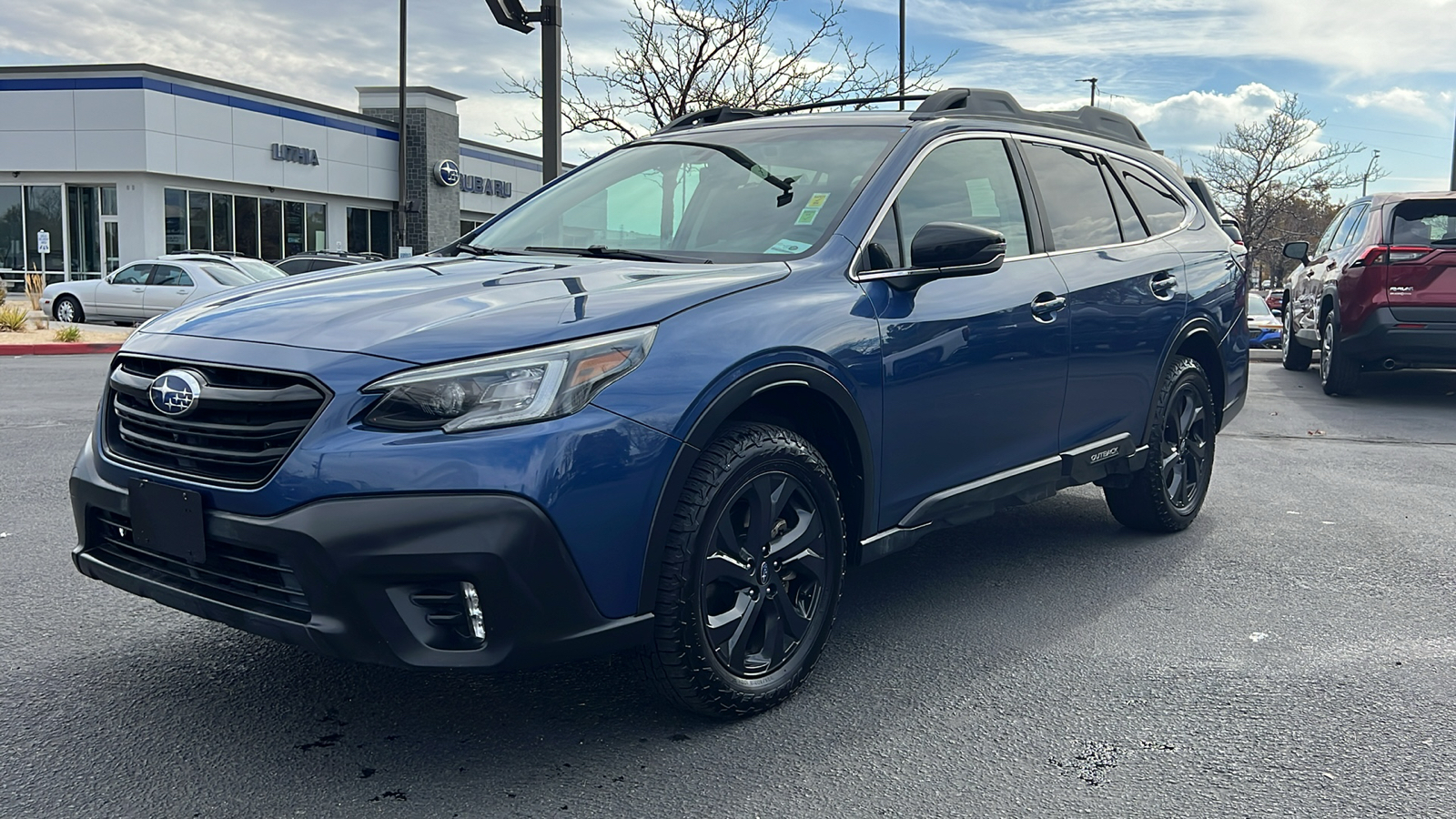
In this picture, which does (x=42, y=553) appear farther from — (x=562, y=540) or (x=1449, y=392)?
(x=1449, y=392)

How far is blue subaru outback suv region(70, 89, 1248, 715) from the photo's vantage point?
8.75ft

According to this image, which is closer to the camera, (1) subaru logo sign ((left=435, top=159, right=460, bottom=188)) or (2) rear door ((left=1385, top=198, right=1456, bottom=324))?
(2) rear door ((left=1385, top=198, right=1456, bottom=324))

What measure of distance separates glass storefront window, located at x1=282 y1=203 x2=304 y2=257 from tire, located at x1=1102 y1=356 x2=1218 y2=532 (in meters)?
35.6

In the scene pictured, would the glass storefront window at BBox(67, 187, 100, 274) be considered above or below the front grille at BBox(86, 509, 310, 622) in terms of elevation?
above

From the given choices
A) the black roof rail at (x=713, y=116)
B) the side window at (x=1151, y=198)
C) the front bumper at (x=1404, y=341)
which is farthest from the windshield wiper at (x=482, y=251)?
the front bumper at (x=1404, y=341)

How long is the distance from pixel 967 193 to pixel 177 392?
2.72 metres

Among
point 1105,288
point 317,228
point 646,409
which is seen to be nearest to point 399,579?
point 646,409

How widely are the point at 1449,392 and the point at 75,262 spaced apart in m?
32.0

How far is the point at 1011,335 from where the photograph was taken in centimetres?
414

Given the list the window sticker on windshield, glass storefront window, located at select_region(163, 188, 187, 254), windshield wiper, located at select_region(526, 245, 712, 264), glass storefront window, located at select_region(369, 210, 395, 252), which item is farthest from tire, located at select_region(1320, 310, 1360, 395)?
glass storefront window, located at select_region(369, 210, 395, 252)

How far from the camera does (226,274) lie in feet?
69.5

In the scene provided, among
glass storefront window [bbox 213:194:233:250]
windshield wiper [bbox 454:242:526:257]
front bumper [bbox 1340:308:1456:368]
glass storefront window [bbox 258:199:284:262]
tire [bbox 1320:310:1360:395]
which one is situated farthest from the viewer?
glass storefront window [bbox 258:199:284:262]

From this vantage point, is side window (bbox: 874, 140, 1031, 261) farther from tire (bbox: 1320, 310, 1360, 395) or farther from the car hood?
tire (bbox: 1320, 310, 1360, 395)

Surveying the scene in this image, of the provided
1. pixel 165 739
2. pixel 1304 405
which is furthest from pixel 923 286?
pixel 1304 405
